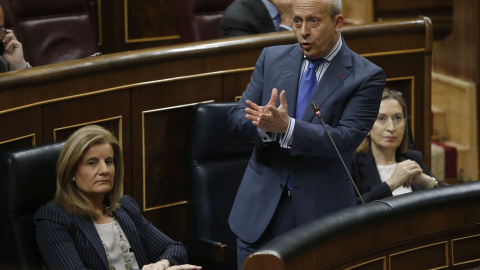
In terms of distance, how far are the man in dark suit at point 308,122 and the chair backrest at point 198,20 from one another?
1.09 meters

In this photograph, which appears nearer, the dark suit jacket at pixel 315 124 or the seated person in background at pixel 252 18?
the dark suit jacket at pixel 315 124

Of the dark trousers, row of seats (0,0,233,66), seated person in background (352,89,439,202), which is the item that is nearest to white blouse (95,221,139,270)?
the dark trousers

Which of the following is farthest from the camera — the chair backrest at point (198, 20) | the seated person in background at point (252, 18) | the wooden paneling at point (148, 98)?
the chair backrest at point (198, 20)

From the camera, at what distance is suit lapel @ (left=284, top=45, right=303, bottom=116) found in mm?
1325

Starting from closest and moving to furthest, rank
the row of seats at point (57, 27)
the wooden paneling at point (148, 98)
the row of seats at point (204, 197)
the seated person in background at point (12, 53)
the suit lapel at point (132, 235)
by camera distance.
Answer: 1. the row of seats at point (204, 197)
2. the suit lapel at point (132, 235)
3. the wooden paneling at point (148, 98)
4. the seated person in background at point (12, 53)
5. the row of seats at point (57, 27)

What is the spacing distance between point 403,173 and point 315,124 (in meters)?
0.46

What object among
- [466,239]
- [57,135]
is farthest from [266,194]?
[57,135]

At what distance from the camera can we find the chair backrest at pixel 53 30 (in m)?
2.22

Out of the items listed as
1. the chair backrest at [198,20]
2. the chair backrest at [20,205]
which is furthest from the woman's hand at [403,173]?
the chair backrest at [198,20]

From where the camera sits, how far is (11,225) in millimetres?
1357

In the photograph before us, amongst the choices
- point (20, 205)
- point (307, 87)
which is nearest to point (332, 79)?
point (307, 87)

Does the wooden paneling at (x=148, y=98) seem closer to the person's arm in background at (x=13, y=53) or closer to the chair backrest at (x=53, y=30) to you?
the person's arm in background at (x=13, y=53)

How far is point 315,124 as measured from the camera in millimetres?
1284

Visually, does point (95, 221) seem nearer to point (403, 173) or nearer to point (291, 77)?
point (291, 77)
